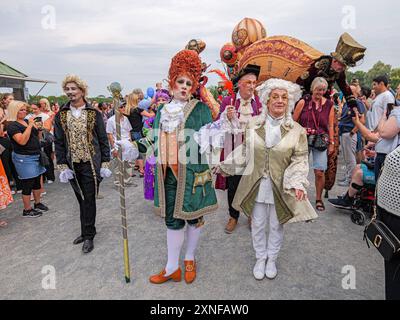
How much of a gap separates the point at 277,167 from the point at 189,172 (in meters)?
0.81

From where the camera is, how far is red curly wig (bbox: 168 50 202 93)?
2.40 m

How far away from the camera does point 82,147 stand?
10.5 feet

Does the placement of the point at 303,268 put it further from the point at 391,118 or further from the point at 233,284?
the point at 391,118

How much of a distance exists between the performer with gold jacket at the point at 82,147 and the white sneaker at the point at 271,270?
204 centimetres

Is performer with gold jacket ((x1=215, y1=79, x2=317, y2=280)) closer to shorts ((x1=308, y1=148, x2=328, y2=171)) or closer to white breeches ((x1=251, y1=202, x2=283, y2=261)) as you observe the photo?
white breeches ((x1=251, y1=202, x2=283, y2=261))

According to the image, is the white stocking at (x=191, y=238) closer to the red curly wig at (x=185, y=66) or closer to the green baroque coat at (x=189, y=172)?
the green baroque coat at (x=189, y=172)

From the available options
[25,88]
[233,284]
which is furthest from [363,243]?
[25,88]

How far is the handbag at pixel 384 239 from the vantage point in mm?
1532

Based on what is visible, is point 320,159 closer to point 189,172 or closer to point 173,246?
point 189,172

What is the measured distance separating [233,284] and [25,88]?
1874cm

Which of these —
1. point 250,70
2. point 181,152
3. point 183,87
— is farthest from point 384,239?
point 250,70
